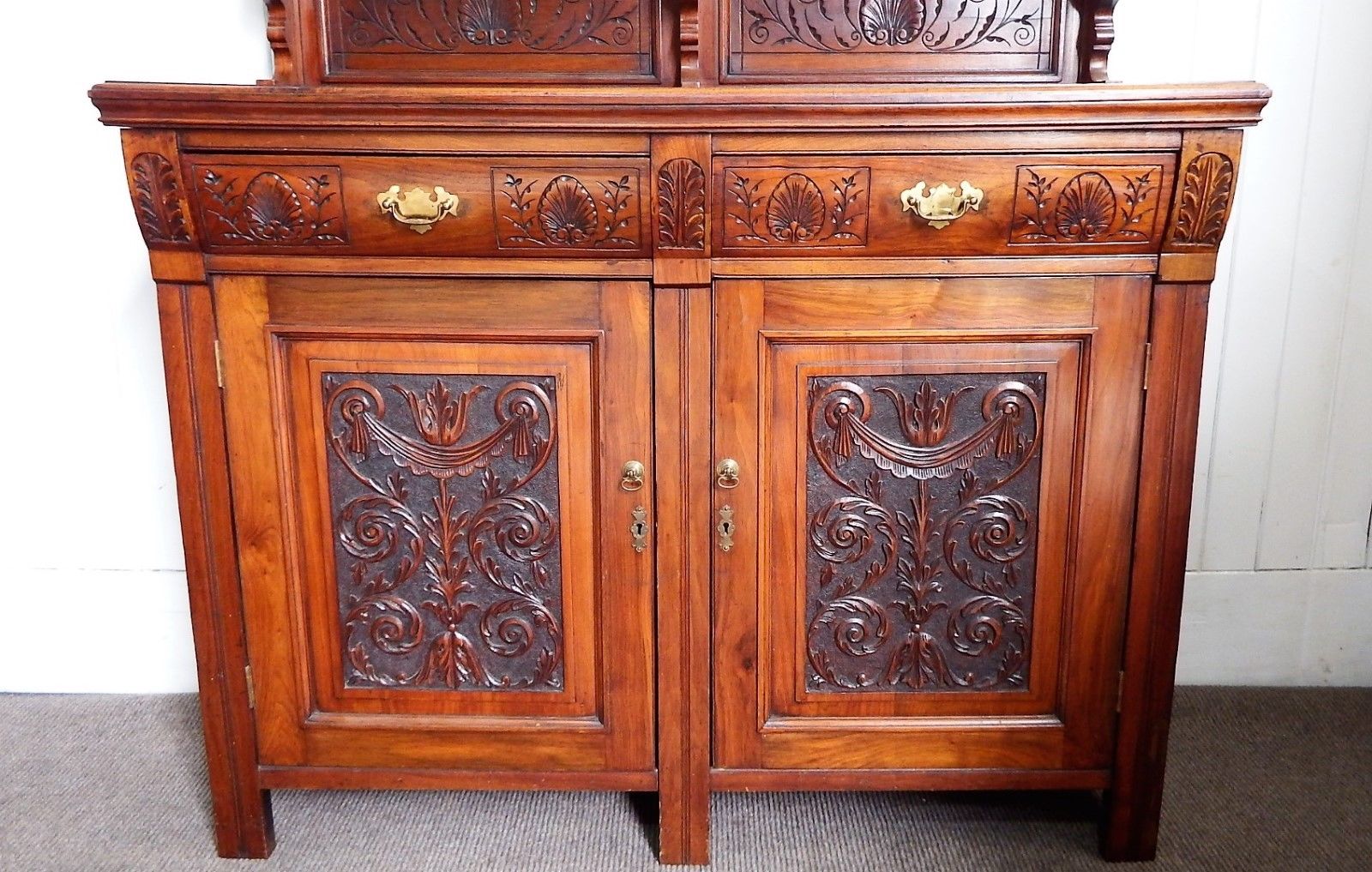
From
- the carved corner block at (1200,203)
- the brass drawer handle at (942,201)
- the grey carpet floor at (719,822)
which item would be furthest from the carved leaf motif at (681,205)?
the grey carpet floor at (719,822)

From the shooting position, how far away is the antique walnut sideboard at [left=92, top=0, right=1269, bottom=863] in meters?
1.31

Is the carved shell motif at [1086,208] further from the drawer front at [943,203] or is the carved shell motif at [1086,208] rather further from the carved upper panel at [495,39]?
the carved upper panel at [495,39]

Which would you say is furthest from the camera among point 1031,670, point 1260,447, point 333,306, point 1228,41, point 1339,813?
point 1260,447

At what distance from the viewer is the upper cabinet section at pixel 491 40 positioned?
1533 millimetres

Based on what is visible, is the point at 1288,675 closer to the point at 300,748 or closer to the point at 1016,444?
the point at 1016,444

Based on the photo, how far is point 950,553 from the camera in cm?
147

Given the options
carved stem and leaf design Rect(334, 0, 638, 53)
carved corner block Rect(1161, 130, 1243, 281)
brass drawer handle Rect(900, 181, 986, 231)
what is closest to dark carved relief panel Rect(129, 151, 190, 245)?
carved stem and leaf design Rect(334, 0, 638, 53)

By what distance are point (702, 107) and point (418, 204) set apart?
0.38m

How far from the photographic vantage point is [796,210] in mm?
1334

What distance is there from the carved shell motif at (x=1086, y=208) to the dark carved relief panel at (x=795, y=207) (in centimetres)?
26

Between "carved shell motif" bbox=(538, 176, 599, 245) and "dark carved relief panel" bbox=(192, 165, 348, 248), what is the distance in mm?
267

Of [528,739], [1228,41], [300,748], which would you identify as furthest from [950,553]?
[1228,41]

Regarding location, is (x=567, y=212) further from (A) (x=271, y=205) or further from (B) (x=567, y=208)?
(A) (x=271, y=205)

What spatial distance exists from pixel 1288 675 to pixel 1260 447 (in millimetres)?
495
